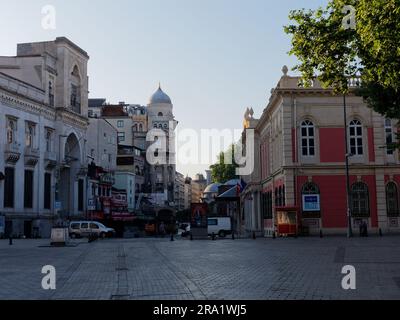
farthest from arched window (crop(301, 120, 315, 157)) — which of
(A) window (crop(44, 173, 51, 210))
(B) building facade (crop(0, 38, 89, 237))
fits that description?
(A) window (crop(44, 173, 51, 210))

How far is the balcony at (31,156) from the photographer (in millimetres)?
56344

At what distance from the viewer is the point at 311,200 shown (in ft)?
154

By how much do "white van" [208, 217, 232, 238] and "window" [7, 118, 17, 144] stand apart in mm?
20275

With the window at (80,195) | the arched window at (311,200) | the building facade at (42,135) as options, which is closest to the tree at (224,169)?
the window at (80,195)

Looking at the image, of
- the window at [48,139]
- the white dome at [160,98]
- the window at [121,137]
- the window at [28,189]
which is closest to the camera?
the window at [28,189]

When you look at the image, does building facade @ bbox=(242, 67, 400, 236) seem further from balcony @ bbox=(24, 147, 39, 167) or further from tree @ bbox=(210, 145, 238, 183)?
tree @ bbox=(210, 145, 238, 183)

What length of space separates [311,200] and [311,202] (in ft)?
0.53

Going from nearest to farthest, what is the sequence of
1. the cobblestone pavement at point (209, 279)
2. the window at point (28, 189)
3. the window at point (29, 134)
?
the cobblestone pavement at point (209, 279) → the window at point (28, 189) → the window at point (29, 134)

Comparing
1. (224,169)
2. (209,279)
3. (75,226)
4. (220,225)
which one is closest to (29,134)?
(75,226)

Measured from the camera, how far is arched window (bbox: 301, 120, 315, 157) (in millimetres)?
47719

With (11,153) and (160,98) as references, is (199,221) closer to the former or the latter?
(11,153)

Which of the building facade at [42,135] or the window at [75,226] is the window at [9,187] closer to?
the building facade at [42,135]
